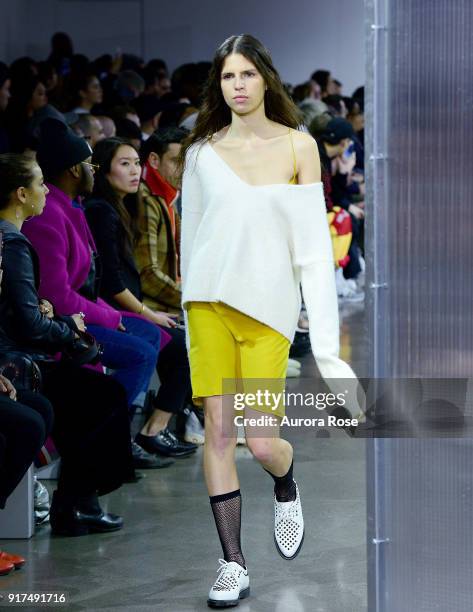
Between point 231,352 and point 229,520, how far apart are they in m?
0.46

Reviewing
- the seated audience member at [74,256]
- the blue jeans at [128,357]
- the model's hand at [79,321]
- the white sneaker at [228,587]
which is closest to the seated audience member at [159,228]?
the seated audience member at [74,256]

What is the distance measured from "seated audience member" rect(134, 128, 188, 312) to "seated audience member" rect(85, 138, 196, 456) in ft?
0.73

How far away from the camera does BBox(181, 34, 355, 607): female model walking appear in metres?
3.48

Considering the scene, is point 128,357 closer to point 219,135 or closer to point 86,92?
point 219,135

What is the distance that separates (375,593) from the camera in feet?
9.95

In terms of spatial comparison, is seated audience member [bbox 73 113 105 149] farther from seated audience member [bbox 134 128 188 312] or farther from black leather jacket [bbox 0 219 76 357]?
black leather jacket [bbox 0 219 76 357]

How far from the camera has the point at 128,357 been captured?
4.97 metres

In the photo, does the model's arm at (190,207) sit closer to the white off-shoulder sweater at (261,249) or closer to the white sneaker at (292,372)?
the white off-shoulder sweater at (261,249)

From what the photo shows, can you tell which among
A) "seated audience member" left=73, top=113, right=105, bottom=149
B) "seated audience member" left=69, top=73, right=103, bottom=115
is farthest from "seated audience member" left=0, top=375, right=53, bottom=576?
"seated audience member" left=69, top=73, right=103, bottom=115

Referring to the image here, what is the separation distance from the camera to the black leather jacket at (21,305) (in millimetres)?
4086

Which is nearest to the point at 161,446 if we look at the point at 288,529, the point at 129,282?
the point at 129,282

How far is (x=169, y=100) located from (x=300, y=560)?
6.21 metres

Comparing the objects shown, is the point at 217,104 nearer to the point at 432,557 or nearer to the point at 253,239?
the point at 253,239

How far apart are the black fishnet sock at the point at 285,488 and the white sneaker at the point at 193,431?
6.10 ft
